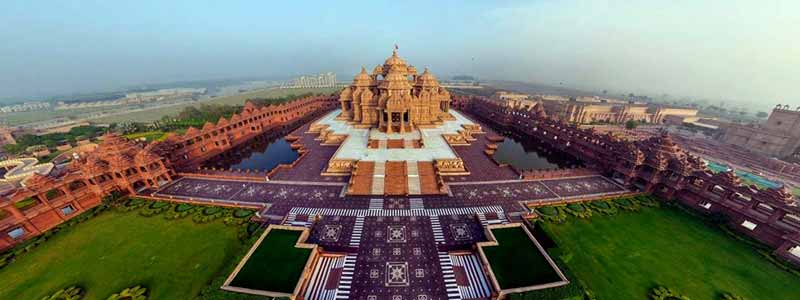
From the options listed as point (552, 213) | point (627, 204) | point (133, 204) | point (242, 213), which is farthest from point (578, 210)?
point (133, 204)

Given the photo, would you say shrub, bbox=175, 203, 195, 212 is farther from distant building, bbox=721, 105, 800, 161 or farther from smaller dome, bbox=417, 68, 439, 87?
distant building, bbox=721, 105, 800, 161

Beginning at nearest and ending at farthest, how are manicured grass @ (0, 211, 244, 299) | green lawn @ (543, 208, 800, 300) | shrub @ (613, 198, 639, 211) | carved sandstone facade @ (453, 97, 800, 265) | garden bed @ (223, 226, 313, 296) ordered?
garden bed @ (223, 226, 313, 296) → manicured grass @ (0, 211, 244, 299) → green lawn @ (543, 208, 800, 300) → carved sandstone facade @ (453, 97, 800, 265) → shrub @ (613, 198, 639, 211)

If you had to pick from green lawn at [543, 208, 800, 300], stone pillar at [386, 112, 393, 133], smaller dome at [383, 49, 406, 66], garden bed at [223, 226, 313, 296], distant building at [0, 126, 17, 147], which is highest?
smaller dome at [383, 49, 406, 66]

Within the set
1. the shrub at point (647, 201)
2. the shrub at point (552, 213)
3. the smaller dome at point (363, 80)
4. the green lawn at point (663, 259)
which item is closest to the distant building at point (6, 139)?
the smaller dome at point (363, 80)

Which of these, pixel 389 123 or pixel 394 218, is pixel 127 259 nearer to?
pixel 394 218

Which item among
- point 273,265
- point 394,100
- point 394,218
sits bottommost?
point 273,265

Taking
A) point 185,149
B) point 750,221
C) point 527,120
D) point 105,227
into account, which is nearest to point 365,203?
point 105,227

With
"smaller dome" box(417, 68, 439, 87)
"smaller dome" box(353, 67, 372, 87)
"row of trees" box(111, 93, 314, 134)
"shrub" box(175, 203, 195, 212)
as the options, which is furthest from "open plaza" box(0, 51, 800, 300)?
"row of trees" box(111, 93, 314, 134)
